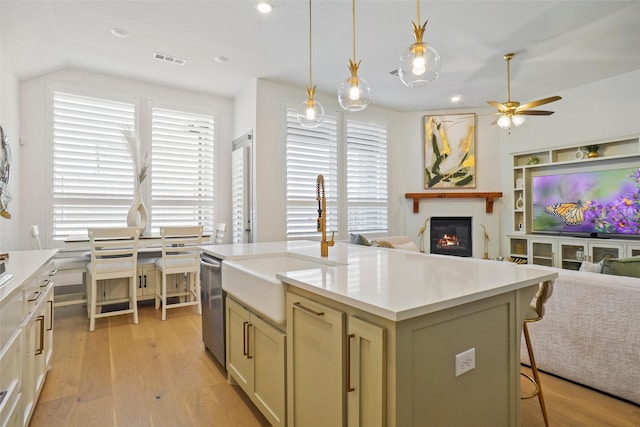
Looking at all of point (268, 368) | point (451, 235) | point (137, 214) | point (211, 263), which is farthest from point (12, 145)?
point (451, 235)

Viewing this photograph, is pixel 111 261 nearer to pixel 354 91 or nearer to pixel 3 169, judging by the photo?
pixel 3 169

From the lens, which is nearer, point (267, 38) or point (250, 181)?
point (267, 38)

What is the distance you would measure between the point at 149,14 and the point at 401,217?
16.0 feet

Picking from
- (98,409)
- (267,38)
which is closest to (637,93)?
(267,38)

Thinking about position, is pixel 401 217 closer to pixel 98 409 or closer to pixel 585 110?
pixel 585 110

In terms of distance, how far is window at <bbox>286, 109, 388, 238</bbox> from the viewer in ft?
16.5

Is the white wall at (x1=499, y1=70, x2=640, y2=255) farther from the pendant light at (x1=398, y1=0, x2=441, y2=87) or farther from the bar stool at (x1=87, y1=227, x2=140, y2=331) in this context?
the bar stool at (x1=87, y1=227, x2=140, y2=331)

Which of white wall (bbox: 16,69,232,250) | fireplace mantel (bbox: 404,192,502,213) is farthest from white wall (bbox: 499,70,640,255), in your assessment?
white wall (bbox: 16,69,232,250)

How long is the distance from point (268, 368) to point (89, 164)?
4124mm

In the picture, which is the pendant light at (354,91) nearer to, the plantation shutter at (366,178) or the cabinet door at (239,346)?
the cabinet door at (239,346)

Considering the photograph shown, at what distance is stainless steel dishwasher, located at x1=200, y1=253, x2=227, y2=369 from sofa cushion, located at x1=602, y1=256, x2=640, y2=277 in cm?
275

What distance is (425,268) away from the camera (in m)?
1.74

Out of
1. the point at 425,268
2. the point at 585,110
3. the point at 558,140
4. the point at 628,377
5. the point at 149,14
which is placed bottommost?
the point at 628,377

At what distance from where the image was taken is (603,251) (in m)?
4.77
